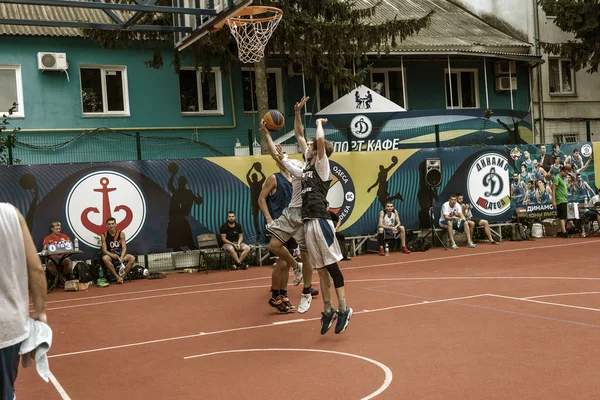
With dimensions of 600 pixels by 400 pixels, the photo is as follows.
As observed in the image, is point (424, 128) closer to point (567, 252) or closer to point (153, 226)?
point (567, 252)

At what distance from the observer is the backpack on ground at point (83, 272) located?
50.1ft

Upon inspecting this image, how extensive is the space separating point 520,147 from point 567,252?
206 inches

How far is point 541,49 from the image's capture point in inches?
1145

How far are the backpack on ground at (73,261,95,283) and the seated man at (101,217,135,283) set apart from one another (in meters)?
0.38

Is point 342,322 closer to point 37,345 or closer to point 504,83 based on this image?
point 37,345

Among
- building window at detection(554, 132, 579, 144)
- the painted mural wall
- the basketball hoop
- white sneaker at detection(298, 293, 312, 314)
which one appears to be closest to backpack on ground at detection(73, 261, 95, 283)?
the painted mural wall

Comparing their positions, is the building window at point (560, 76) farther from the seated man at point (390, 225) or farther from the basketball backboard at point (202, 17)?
the basketball backboard at point (202, 17)

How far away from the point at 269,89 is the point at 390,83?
4.66m

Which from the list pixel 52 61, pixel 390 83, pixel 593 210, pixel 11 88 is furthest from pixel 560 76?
pixel 11 88

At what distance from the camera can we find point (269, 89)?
24734 millimetres

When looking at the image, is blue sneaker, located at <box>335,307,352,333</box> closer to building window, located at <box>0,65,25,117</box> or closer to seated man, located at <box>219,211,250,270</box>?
seated man, located at <box>219,211,250,270</box>

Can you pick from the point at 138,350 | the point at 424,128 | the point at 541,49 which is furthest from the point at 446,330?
the point at 541,49

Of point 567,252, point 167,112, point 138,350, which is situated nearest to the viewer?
point 138,350

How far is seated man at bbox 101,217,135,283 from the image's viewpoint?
51.2 feet
